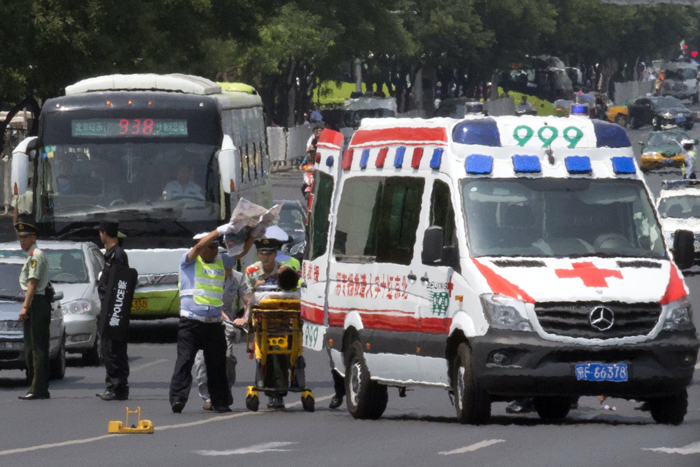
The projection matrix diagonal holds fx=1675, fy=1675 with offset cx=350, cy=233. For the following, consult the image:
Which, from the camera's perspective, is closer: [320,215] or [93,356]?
[320,215]

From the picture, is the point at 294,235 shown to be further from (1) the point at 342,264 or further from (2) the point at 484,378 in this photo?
(2) the point at 484,378

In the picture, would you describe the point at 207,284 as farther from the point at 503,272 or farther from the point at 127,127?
the point at 127,127

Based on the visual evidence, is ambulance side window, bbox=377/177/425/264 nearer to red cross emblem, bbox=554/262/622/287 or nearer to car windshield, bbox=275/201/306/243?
red cross emblem, bbox=554/262/622/287

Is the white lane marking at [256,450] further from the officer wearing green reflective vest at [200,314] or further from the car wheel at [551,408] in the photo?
the car wheel at [551,408]

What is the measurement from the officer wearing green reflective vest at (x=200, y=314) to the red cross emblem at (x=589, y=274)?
9.56 ft

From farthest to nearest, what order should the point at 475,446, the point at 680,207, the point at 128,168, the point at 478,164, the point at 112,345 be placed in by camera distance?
the point at 680,207 < the point at 128,168 < the point at 112,345 < the point at 478,164 < the point at 475,446

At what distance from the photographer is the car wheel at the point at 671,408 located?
1238 cm

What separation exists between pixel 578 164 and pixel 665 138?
154 feet

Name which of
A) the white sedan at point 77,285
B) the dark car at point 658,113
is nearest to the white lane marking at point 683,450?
the white sedan at point 77,285

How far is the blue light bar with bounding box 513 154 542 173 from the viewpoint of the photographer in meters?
12.7

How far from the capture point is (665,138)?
58.7 meters

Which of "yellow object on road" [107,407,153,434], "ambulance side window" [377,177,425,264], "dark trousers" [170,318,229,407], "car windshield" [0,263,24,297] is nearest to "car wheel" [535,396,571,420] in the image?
"ambulance side window" [377,177,425,264]

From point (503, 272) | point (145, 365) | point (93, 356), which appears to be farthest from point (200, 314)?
point (93, 356)

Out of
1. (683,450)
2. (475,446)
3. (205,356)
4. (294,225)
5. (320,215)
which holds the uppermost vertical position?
(320,215)
